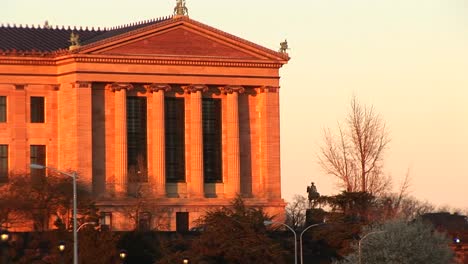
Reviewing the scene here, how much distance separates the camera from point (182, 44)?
13300cm

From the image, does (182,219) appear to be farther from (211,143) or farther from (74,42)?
(74,42)

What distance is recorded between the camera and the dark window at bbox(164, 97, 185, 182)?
13375 cm

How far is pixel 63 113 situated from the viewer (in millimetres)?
131000

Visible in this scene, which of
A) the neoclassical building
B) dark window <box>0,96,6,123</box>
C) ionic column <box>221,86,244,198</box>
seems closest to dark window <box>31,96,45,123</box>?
the neoclassical building

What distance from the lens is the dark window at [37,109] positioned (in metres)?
132

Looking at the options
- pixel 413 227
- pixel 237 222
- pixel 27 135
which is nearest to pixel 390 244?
pixel 413 227

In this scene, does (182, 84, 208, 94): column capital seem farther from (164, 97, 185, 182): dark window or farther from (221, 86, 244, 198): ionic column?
(221, 86, 244, 198): ionic column

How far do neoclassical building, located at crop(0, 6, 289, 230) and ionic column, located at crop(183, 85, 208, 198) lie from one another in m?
0.08

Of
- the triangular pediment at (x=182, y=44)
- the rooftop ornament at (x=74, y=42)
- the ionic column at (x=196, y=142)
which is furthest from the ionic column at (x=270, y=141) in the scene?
the rooftop ornament at (x=74, y=42)

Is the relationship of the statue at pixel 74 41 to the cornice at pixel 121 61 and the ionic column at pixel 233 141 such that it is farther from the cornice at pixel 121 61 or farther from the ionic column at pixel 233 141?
the ionic column at pixel 233 141

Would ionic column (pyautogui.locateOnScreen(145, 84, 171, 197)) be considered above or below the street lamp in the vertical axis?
above

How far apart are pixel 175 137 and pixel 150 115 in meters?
3.10

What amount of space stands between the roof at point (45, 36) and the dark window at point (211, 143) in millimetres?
8455

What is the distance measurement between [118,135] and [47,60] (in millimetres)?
8059
